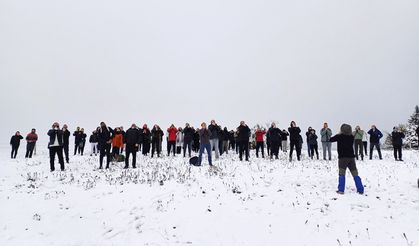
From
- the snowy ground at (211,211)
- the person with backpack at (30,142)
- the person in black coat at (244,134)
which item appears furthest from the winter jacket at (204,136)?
Answer: the person with backpack at (30,142)

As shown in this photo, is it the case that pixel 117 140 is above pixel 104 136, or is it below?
below

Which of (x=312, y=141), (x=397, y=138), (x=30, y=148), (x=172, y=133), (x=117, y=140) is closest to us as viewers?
(x=117, y=140)

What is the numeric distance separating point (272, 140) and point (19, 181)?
14.3 meters

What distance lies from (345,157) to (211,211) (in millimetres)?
5010

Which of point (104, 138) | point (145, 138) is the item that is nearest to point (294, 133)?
point (145, 138)

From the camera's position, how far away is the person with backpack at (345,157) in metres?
9.73

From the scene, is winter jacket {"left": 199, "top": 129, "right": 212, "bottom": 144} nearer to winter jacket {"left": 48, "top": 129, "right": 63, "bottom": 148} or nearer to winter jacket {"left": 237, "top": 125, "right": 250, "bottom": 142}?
winter jacket {"left": 237, "top": 125, "right": 250, "bottom": 142}

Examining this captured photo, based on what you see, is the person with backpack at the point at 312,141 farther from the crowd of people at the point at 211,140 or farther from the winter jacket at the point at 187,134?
the winter jacket at the point at 187,134

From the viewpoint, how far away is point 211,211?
873 cm

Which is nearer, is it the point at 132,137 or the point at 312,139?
the point at 132,137

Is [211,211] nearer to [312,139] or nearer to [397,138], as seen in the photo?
[312,139]

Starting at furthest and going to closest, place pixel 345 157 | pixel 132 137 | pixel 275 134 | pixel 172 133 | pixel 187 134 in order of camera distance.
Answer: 1. pixel 172 133
2. pixel 187 134
3. pixel 275 134
4. pixel 132 137
5. pixel 345 157

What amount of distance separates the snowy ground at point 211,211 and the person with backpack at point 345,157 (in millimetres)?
347

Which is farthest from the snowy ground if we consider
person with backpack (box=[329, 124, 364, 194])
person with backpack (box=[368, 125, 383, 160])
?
person with backpack (box=[368, 125, 383, 160])
